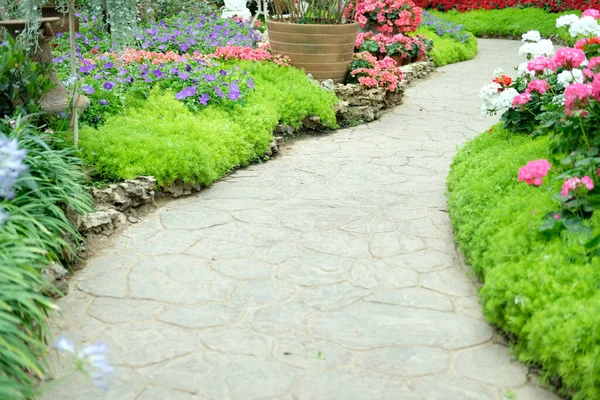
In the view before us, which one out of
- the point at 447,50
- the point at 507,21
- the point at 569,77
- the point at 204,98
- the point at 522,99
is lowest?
the point at 507,21

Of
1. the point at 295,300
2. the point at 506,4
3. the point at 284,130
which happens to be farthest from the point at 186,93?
the point at 506,4

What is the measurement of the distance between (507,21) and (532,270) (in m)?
14.4

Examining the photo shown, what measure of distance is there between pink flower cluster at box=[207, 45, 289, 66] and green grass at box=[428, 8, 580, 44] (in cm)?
953

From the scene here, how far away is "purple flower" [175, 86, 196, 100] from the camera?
19.7ft

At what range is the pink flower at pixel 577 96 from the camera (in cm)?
373

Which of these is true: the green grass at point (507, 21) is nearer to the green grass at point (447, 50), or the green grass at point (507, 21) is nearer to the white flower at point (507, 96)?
the green grass at point (447, 50)

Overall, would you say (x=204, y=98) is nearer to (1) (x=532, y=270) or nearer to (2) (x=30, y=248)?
(2) (x=30, y=248)

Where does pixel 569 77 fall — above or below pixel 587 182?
above

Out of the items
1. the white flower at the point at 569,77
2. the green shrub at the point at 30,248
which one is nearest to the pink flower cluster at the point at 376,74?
the white flower at the point at 569,77

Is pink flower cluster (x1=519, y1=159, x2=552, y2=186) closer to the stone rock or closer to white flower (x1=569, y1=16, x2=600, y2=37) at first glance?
white flower (x1=569, y1=16, x2=600, y2=37)

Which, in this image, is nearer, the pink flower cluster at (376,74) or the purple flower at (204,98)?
the purple flower at (204,98)

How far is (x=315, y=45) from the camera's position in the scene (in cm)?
775

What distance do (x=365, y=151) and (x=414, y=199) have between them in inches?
52.8

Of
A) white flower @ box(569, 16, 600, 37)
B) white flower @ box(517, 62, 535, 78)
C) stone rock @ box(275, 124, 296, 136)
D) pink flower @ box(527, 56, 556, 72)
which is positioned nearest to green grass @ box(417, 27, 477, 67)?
stone rock @ box(275, 124, 296, 136)
